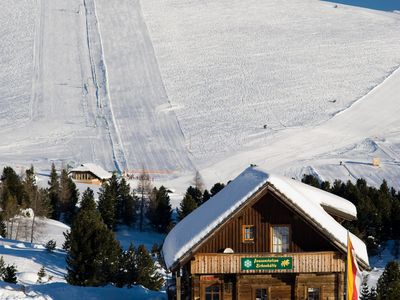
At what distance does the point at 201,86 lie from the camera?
126125mm

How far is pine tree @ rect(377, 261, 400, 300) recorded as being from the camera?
26.7 metres

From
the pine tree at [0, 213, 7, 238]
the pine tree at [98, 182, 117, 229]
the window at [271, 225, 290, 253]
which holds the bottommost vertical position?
the window at [271, 225, 290, 253]

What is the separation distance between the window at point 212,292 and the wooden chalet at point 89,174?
57.0 metres

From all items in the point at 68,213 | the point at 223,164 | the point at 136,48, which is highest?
the point at 136,48

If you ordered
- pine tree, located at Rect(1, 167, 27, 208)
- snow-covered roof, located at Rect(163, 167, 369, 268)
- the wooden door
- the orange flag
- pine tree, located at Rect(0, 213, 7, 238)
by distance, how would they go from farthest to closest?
1. pine tree, located at Rect(1, 167, 27, 208)
2. pine tree, located at Rect(0, 213, 7, 238)
3. the wooden door
4. snow-covered roof, located at Rect(163, 167, 369, 268)
5. the orange flag

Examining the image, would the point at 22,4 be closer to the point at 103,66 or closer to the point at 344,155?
the point at 103,66

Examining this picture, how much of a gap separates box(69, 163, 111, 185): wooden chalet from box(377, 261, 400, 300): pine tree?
178 feet

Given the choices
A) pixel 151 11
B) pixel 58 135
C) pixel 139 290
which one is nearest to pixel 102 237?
pixel 139 290

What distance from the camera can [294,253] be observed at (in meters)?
22.6

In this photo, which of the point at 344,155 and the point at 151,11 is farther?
the point at 151,11

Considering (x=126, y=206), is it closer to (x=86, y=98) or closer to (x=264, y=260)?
(x=264, y=260)

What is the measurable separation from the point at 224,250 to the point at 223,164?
67563mm

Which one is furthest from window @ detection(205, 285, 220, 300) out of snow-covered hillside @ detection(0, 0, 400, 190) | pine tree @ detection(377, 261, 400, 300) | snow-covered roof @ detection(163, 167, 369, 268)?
snow-covered hillside @ detection(0, 0, 400, 190)

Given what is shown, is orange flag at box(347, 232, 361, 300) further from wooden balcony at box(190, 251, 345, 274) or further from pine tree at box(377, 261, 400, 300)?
pine tree at box(377, 261, 400, 300)
